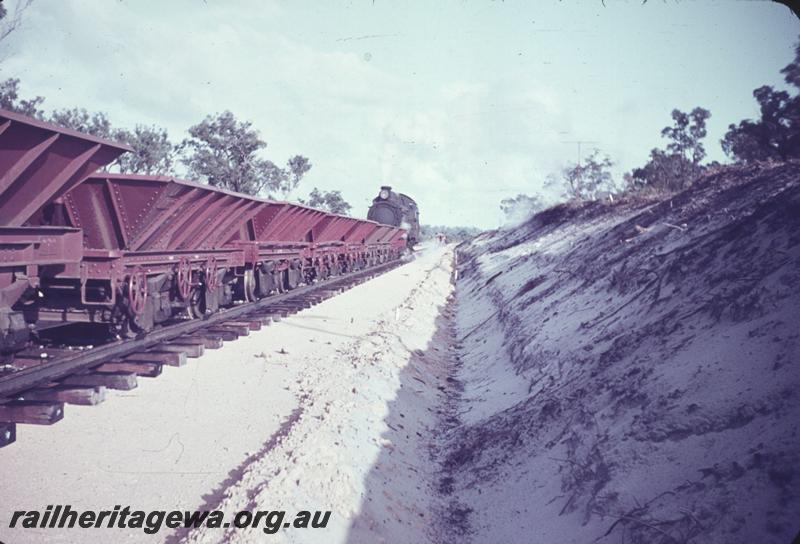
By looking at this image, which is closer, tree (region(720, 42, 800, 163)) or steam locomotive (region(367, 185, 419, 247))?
tree (region(720, 42, 800, 163))

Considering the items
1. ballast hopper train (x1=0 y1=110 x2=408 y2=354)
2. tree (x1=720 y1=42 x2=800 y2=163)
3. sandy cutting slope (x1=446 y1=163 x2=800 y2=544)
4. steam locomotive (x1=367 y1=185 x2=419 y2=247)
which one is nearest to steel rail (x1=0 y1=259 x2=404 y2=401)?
ballast hopper train (x1=0 y1=110 x2=408 y2=354)

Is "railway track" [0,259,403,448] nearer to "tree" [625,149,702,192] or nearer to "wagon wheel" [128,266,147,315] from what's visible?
"wagon wheel" [128,266,147,315]

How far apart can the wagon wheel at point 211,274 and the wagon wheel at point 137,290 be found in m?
1.83

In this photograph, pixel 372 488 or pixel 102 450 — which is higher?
pixel 102 450

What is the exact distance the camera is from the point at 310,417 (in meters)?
4.66

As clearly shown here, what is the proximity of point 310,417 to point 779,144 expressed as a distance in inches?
677

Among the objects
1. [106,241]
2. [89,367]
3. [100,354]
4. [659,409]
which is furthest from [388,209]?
[659,409]

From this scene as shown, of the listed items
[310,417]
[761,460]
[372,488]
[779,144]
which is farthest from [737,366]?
[779,144]

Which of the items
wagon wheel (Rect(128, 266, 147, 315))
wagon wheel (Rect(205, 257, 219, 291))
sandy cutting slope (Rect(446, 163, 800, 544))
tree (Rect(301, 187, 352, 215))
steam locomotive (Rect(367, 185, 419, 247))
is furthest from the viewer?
tree (Rect(301, 187, 352, 215))

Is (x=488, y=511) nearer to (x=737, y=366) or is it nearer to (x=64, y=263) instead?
(x=737, y=366)

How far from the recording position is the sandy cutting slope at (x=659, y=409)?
94.7 inches

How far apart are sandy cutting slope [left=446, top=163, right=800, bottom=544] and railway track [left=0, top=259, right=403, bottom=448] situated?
3536mm

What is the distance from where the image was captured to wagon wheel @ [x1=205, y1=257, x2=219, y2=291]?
8586mm

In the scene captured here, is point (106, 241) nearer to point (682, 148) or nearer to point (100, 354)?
point (100, 354)
